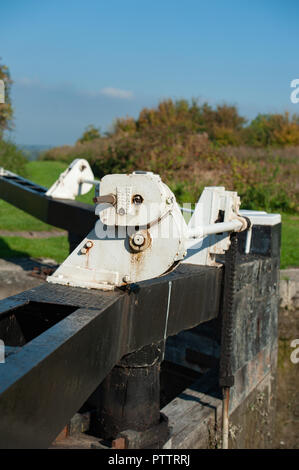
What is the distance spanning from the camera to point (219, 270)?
4.09 meters


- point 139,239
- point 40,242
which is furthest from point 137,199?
point 40,242

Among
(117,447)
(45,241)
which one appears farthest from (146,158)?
(117,447)

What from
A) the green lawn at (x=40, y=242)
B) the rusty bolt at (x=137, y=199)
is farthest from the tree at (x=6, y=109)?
the rusty bolt at (x=137, y=199)

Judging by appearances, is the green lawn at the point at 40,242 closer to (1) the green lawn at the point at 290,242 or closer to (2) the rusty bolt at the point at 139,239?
(1) the green lawn at the point at 290,242

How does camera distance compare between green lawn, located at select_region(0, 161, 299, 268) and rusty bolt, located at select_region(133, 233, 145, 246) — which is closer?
rusty bolt, located at select_region(133, 233, 145, 246)

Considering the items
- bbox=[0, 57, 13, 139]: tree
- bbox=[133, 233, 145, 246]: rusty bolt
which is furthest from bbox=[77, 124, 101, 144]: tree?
bbox=[133, 233, 145, 246]: rusty bolt

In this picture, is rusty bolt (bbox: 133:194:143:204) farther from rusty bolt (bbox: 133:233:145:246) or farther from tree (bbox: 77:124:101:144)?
tree (bbox: 77:124:101:144)

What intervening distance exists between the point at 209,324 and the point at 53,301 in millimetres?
3386

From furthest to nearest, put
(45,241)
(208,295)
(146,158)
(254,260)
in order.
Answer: (146,158), (45,241), (254,260), (208,295)

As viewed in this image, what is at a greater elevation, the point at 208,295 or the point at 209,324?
the point at 208,295

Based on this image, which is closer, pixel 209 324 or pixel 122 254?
pixel 122 254

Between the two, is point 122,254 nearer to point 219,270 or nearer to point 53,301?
point 53,301

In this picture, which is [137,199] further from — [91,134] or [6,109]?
[91,134]

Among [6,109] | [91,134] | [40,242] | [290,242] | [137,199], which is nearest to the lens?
[137,199]
